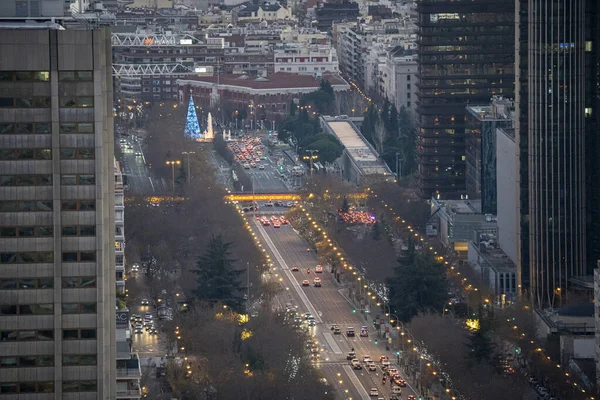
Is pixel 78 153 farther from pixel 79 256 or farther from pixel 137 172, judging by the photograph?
pixel 137 172

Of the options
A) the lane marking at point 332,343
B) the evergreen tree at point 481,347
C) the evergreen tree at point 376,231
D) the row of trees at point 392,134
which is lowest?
the lane marking at point 332,343

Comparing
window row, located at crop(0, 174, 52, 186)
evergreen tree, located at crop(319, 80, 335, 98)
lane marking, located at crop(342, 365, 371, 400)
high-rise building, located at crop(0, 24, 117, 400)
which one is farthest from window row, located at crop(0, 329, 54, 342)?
evergreen tree, located at crop(319, 80, 335, 98)

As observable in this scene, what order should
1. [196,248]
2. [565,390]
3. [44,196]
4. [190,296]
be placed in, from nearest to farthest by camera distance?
[44,196]
[565,390]
[190,296]
[196,248]

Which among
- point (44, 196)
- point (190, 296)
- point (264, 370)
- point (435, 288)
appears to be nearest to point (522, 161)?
point (435, 288)

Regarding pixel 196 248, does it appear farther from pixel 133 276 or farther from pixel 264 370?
pixel 264 370

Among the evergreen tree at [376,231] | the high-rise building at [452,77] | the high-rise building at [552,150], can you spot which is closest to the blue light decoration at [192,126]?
the high-rise building at [452,77]

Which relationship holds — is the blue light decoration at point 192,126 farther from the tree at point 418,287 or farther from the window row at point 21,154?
the window row at point 21,154

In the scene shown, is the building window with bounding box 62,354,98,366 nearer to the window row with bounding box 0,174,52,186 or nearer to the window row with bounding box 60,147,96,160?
the window row with bounding box 0,174,52,186
